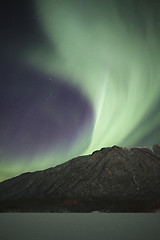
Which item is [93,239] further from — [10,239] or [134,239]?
[10,239]

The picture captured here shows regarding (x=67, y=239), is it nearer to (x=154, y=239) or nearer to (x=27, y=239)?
(x=27, y=239)

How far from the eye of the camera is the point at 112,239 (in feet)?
149

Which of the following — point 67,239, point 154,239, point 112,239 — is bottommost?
point 154,239

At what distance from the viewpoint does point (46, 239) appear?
4591 cm

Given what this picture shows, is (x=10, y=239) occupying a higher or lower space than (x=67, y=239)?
higher

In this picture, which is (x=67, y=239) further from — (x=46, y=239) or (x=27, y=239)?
(x=27, y=239)

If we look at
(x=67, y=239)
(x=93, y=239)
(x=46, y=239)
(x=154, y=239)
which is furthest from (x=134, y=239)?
(x=46, y=239)

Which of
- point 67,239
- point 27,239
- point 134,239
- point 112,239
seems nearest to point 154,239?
point 134,239

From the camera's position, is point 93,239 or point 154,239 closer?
point 154,239

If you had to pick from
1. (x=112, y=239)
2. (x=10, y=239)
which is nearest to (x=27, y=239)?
(x=10, y=239)

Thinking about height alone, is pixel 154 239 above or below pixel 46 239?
below

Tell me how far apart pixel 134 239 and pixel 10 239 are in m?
21.0

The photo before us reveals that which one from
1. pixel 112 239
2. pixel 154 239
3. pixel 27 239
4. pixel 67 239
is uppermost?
pixel 27 239

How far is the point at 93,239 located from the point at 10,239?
14.2 m
